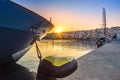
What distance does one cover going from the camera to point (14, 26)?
4730 mm

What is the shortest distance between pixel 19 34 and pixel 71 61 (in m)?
2.85

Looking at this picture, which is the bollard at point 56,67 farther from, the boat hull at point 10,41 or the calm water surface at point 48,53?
the boat hull at point 10,41

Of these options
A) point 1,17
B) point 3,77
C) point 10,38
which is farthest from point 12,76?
point 1,17

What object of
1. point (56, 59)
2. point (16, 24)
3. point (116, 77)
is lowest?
point (116, 77)

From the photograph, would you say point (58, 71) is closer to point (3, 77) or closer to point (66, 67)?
point (66, 67)

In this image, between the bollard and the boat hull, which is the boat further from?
the bollard

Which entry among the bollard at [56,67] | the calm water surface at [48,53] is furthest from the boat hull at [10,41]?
the bollard at [56,67]

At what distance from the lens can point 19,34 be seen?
199 inches

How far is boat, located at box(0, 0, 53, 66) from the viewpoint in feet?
14.4

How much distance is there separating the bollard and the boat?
85.7 inches

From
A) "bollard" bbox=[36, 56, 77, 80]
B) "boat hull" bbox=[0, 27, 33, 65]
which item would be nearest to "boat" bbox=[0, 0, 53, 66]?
"boat hull" bbox=[0, 27, 33, 65]

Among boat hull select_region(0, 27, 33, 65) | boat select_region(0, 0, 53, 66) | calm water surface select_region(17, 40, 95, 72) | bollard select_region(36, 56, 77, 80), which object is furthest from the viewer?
calm water surface select_region(17, 40, 95, 72)

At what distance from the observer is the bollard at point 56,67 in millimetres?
2359

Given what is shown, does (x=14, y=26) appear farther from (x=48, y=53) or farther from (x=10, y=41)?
(x=48, y=53)
